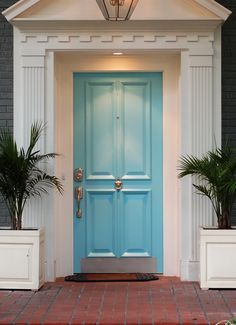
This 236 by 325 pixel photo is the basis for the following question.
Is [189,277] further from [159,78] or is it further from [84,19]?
[84,19]

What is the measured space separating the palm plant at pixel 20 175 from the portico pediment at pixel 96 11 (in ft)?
3.93

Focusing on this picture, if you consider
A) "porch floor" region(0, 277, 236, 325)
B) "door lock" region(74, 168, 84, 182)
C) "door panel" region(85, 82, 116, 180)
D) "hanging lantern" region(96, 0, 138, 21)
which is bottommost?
"porch floor" region(0, 277, 236, 325)

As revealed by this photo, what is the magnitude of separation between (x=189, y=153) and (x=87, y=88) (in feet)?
4.70

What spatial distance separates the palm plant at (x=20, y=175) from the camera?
659 cm

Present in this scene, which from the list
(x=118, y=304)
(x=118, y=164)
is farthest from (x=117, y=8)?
(x=118, y=304)

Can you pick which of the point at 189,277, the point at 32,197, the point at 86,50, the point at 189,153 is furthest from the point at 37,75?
the point at 189,277

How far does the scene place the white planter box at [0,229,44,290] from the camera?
663 centimetres

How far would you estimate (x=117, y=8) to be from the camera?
601 centimetres

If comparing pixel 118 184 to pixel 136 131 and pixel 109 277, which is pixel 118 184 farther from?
pixel 109 277

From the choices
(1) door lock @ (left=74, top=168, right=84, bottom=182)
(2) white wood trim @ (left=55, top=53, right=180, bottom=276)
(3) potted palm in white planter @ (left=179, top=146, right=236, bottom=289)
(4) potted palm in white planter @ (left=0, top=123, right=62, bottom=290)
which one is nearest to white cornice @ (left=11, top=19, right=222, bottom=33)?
(2) white wood trim @ (left=55, top=53, right=180, bottom=276)

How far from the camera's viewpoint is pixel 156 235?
7.51 m

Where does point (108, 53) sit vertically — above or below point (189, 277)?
above

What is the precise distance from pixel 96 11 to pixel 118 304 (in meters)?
3.09

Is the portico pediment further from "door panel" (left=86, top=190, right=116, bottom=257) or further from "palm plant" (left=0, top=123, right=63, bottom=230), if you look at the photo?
"door panel" (left=86, top=190, right=116, bottom=257)
